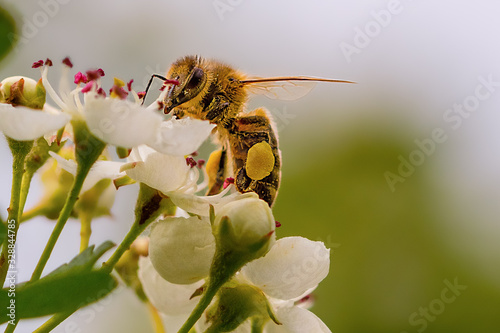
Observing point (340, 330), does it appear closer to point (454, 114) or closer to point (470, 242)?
point (470, 242)

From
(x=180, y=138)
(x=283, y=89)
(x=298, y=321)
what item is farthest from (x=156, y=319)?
(x=283, y=89)

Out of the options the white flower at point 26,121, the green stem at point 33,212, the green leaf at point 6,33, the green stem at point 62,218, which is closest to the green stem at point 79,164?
the green stem at point 62,218

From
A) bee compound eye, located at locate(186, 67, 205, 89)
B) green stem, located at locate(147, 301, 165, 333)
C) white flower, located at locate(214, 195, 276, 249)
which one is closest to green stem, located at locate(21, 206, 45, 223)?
green stem, located at locate(147, 301, 165, 333)

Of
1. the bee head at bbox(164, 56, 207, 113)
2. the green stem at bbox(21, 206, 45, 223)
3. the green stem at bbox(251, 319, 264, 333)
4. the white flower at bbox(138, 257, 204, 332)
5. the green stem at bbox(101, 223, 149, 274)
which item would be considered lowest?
the green stem at bbox(21, 206, 45, 223)

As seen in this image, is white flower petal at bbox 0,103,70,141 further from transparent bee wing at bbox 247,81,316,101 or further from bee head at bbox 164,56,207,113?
transparent bee wing at bbox 247,81,316,101

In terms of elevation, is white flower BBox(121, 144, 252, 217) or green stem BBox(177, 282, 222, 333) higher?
white flower BBox(121, 144, 252, 217)

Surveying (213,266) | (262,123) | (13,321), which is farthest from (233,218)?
(262,123)

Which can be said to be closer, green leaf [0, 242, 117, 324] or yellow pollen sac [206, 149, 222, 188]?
green leaf [0, 242, 117, 324]
